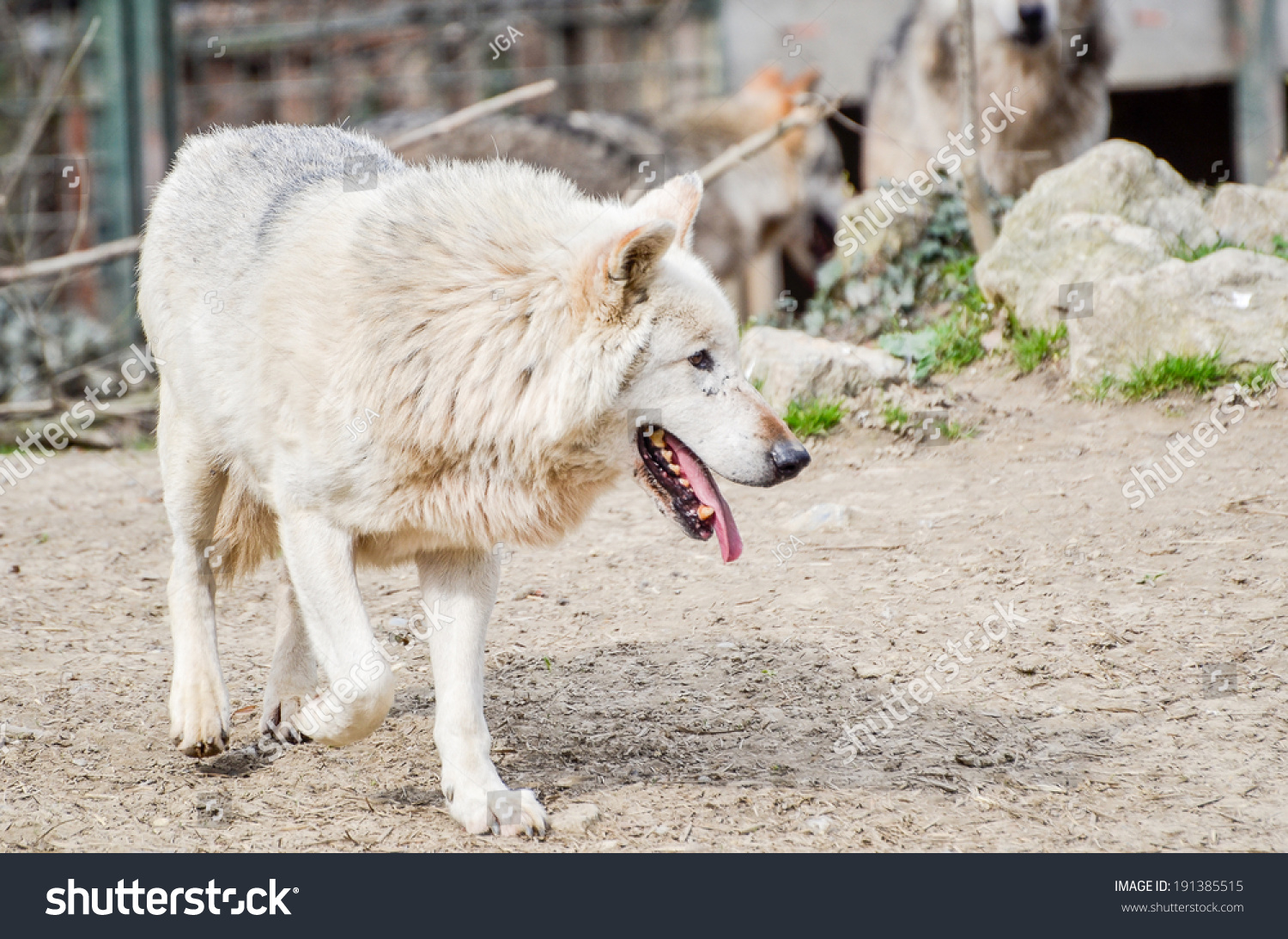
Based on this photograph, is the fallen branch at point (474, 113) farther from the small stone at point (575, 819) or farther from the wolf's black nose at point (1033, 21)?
the small stone at point (575, 819)

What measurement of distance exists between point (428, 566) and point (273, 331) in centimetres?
70

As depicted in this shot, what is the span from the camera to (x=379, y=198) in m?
3.33

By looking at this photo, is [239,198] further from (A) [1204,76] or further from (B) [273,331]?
(A) [1204,76]

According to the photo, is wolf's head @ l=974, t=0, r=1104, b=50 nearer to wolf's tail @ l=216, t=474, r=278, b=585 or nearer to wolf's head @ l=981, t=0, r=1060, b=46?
wolf's head @ l=981, t=0, r=1060, b=46

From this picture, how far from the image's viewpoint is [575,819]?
3105 millimetres

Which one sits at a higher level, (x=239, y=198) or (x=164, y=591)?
(x=239, y=198)

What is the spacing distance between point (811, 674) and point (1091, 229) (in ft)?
10.7

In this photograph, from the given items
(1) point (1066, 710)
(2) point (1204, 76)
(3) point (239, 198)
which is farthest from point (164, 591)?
(2) point (1204, 76)

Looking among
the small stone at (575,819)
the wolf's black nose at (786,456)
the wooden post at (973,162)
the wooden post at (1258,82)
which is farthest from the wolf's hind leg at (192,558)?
the wooden post at (1258,82)

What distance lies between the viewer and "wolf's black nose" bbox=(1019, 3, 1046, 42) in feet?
25.2

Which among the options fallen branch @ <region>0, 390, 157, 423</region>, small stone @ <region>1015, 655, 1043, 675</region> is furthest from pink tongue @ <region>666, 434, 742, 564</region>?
fallen branch @ <region>0, 390, 157, 423</region>

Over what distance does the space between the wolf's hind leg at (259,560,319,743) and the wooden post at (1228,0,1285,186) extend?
700 centimetres

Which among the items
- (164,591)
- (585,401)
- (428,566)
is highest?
(585,401)

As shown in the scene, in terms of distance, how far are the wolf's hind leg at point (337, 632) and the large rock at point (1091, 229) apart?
4.09m
